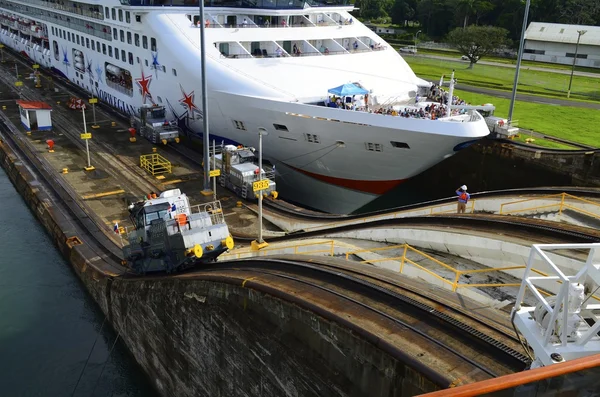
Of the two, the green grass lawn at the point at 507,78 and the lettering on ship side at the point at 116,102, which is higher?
the green grass lawn at the point at 507,78

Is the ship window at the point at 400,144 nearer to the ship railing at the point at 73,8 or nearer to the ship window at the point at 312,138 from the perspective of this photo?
the ship window at the point at 312,138

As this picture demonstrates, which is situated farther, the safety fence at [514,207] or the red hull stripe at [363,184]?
the red hull stripe at [363,184]

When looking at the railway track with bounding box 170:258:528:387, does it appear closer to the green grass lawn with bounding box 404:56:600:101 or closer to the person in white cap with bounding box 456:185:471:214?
the person in white cap with bounding box 456:185:471:214

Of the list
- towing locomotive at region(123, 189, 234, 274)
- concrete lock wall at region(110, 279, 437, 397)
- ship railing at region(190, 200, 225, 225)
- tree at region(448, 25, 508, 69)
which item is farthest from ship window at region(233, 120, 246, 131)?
tree at region(448, 25, 508, 69)

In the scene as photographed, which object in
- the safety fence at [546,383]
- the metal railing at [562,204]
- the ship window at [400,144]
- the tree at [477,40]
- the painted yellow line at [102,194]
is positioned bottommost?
the painted yellow line at [102,194]

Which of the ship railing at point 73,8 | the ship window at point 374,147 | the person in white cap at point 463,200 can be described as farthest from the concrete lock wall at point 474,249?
the ship railing at point 73,8

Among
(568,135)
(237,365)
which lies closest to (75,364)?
(237,365)

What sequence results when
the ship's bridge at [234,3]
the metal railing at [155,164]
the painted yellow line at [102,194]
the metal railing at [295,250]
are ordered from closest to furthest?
the metal railing at [295,250] → the painted yellow line at [102,194] → the metal railing at [155,164] → the ship's bridge at [234,3]

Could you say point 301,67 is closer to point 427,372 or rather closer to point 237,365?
point 237,365
